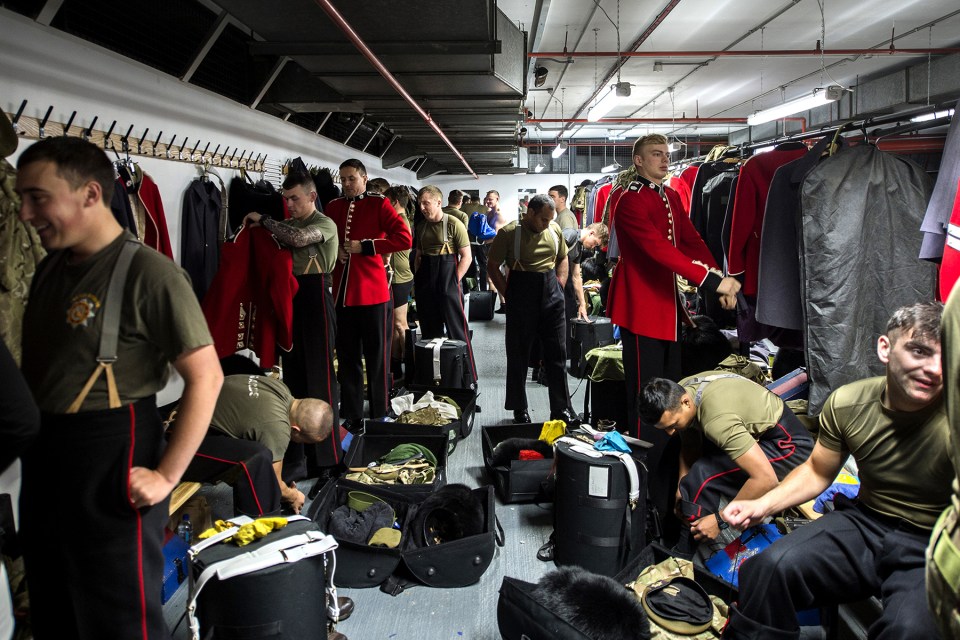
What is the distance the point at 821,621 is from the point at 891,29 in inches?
386

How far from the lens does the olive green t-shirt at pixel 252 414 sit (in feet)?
9.59

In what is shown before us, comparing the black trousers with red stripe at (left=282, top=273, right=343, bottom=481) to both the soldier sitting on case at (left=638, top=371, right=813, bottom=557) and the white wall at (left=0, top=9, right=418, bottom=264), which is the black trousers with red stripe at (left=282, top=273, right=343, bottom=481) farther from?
the soldier sitting on case at (left=638, top=371, right=813, bottom=557)

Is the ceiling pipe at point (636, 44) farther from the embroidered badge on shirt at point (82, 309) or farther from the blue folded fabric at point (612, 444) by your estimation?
the embroidered badge on shirt at point (82, 309)

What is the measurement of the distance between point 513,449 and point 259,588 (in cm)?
204

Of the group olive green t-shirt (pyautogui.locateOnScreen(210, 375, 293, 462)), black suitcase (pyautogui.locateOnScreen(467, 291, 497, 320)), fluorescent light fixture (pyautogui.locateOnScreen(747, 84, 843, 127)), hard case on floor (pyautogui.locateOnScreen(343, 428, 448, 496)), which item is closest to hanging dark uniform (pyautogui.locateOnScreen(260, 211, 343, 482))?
hard case on floor (pyautogui.locateOnScreen(343, 428, 448, 496))

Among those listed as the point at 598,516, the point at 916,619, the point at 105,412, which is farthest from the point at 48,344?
the point at 916,619

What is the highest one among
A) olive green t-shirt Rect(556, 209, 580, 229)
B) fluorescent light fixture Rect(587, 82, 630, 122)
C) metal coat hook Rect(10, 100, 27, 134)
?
fluorescent light fixture Rect(587, 82, 630, 122)

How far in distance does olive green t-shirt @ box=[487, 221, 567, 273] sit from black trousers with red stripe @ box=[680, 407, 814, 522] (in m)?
1.99

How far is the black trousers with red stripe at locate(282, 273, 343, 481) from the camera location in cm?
379

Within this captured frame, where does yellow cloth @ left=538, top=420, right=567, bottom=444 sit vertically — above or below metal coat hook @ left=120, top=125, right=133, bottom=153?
below

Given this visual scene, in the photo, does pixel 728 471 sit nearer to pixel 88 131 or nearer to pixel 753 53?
pixel 88 131

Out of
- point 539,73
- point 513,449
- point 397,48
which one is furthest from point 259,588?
point 539,73

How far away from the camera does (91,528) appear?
1633mm

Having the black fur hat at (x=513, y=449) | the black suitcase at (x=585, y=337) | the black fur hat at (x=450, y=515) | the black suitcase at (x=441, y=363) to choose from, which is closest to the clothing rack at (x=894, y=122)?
the black fur hat at (x=513, y=449)
